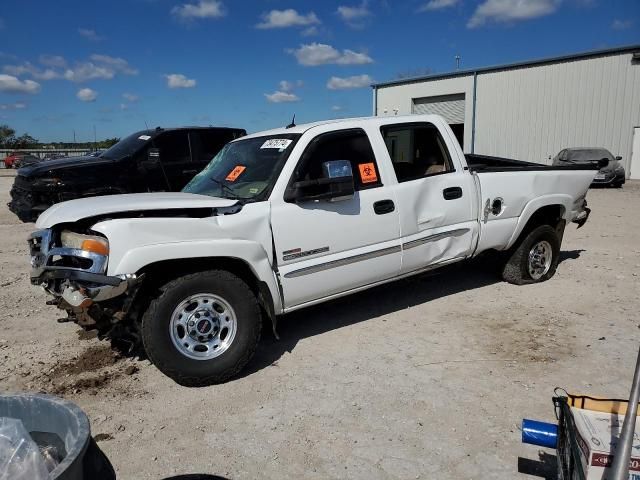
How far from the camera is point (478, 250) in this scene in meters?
5.50

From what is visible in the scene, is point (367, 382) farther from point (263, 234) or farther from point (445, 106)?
point (445, 106)

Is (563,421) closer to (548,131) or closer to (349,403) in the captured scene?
(349,403)

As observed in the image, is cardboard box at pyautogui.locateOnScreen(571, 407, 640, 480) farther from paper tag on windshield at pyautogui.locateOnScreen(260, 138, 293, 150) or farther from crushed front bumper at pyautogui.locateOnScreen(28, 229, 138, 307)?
paper tag on windshield at pyautogui.locateOnScreen(260, 138, 293, 150)

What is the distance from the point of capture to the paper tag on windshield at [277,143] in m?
4.48

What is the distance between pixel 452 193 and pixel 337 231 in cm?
143

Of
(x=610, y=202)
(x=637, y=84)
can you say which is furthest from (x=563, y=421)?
(x=637, y=84)

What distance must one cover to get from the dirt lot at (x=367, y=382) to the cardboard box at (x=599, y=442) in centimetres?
62

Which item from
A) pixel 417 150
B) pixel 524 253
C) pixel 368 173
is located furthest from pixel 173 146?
pixel 524 253

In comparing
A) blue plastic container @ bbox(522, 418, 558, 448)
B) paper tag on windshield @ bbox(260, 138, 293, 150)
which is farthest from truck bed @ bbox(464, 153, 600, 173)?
blue plastic container @ bbox(522, 418, 558, 448)

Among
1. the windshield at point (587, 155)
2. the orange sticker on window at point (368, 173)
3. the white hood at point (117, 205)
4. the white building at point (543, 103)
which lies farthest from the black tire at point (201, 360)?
the white building at point (543, 103)

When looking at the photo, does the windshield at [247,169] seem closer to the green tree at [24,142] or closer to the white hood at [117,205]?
the white hood at [117,205]

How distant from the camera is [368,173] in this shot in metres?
4.63

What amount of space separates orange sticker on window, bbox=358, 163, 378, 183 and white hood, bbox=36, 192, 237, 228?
1.20 meters

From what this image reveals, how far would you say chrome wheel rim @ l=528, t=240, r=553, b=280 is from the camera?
622 centimetres
